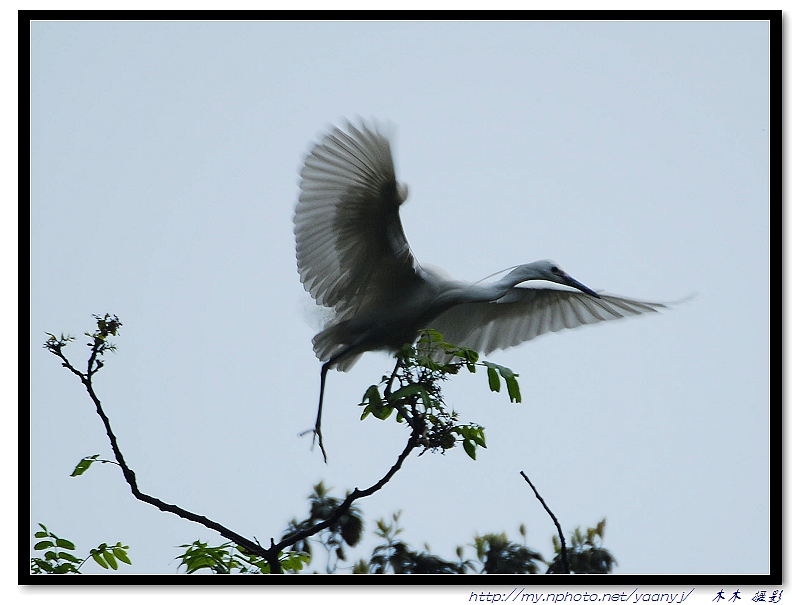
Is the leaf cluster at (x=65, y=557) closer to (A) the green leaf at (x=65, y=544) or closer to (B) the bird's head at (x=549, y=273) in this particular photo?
(A) the green leaf at (x=65, y=544)

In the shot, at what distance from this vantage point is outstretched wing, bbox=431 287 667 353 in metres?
3.63

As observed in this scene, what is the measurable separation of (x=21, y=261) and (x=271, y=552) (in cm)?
121

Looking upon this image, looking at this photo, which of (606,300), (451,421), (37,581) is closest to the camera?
(451,421)

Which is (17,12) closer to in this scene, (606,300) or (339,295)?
(339,295)

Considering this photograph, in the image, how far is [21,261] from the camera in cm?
277

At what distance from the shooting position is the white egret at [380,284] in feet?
9.95

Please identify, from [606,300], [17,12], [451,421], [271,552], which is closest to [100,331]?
[271,552]

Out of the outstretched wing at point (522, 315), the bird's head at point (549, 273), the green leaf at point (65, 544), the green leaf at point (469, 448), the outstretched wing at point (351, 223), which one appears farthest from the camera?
the outstretched wing at point (522, 315)

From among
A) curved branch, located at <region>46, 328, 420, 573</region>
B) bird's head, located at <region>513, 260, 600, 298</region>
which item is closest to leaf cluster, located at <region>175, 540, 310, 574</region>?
curved branch, located at <region>46, 328, 420, 573</region>

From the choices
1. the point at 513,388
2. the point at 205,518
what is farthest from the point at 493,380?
the point at 205,518

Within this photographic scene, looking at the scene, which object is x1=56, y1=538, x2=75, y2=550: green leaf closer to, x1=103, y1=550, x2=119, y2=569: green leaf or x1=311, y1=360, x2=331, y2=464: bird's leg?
x1=103, y1=550, x2=119, y2=569: green leaf

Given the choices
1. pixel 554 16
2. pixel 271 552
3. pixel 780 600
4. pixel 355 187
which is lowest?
pixel 780 600

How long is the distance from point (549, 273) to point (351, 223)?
2.62 ft

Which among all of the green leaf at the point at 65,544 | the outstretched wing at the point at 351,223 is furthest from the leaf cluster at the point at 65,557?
the outstretched wing at the point at 351,223
